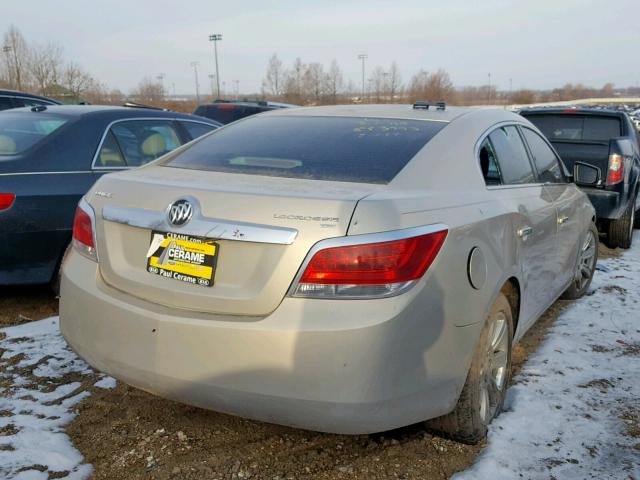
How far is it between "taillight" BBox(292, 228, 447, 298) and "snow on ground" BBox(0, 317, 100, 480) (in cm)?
132

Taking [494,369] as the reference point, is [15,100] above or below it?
above

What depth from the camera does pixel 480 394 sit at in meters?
2.62

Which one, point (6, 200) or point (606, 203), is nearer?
point (6, 200)

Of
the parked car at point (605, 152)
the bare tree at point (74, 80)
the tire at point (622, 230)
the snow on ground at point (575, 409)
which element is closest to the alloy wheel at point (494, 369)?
the snow on ground at point (575, 409)

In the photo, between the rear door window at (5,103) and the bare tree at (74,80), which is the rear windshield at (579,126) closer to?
the rear door window at (5,103)

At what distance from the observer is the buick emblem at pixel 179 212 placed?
7.35ft

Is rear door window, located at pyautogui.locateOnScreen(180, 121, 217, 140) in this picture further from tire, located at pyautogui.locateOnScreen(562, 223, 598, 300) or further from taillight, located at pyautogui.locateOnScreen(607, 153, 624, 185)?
taillight, located at pyautogui.locateOnScreen(607, 153, 624, 185)

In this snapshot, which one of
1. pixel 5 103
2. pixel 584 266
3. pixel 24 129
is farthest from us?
pixel 5 103

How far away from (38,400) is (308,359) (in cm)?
177

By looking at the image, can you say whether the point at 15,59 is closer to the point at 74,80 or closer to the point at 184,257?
the point at 74,80

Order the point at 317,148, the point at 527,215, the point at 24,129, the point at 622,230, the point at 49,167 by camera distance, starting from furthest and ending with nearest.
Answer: the point at 622,230 < the point at 24,129 < the point at 49,167 < the point at 527,215 < the point at 317,148

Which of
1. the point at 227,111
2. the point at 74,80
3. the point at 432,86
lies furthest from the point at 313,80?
the point at 227,111

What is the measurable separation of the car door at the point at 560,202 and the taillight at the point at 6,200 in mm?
3278

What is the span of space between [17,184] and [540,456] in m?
3.46
